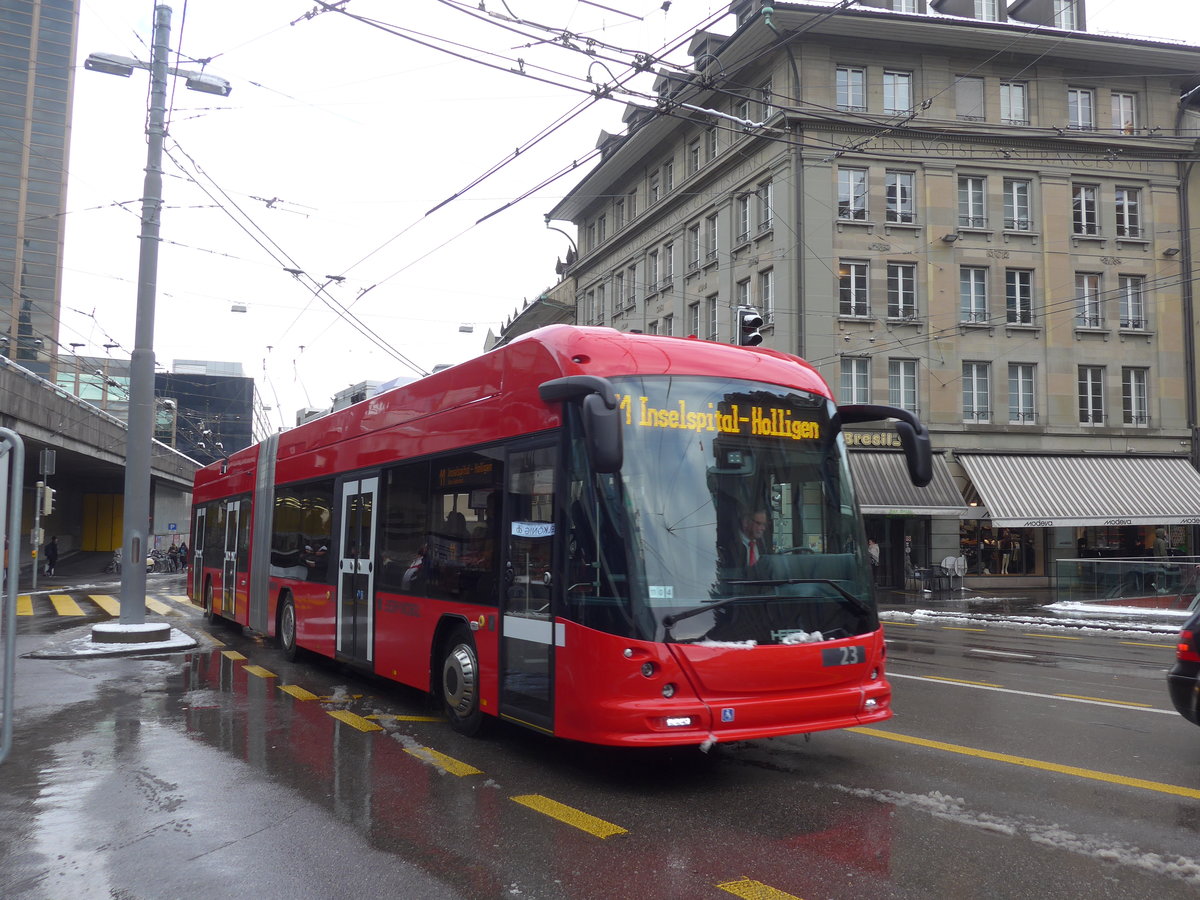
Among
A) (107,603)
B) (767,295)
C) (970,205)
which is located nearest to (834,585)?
(107,603)

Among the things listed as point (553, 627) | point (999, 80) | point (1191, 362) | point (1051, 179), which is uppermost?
point (999, 80)

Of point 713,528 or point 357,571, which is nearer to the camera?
point 713,528

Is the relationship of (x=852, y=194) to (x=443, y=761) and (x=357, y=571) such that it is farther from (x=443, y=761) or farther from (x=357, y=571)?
(x=443, y=761)

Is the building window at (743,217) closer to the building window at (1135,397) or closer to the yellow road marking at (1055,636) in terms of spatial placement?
the building window at (1135,397)

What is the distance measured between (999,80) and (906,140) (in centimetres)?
357

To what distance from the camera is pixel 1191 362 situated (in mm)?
32656

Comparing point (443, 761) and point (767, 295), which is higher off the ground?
point (767, 295)

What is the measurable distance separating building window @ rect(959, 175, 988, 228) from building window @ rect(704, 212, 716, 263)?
313 inches

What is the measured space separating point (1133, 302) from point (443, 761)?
107 ft

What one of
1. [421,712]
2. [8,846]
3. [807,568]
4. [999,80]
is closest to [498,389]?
[807,568]

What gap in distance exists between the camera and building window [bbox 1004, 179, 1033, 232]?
104 feet

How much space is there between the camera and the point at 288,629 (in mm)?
13062

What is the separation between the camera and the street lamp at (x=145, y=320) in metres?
14.4

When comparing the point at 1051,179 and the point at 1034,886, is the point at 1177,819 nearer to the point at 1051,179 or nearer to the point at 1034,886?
the point at 1034,886
